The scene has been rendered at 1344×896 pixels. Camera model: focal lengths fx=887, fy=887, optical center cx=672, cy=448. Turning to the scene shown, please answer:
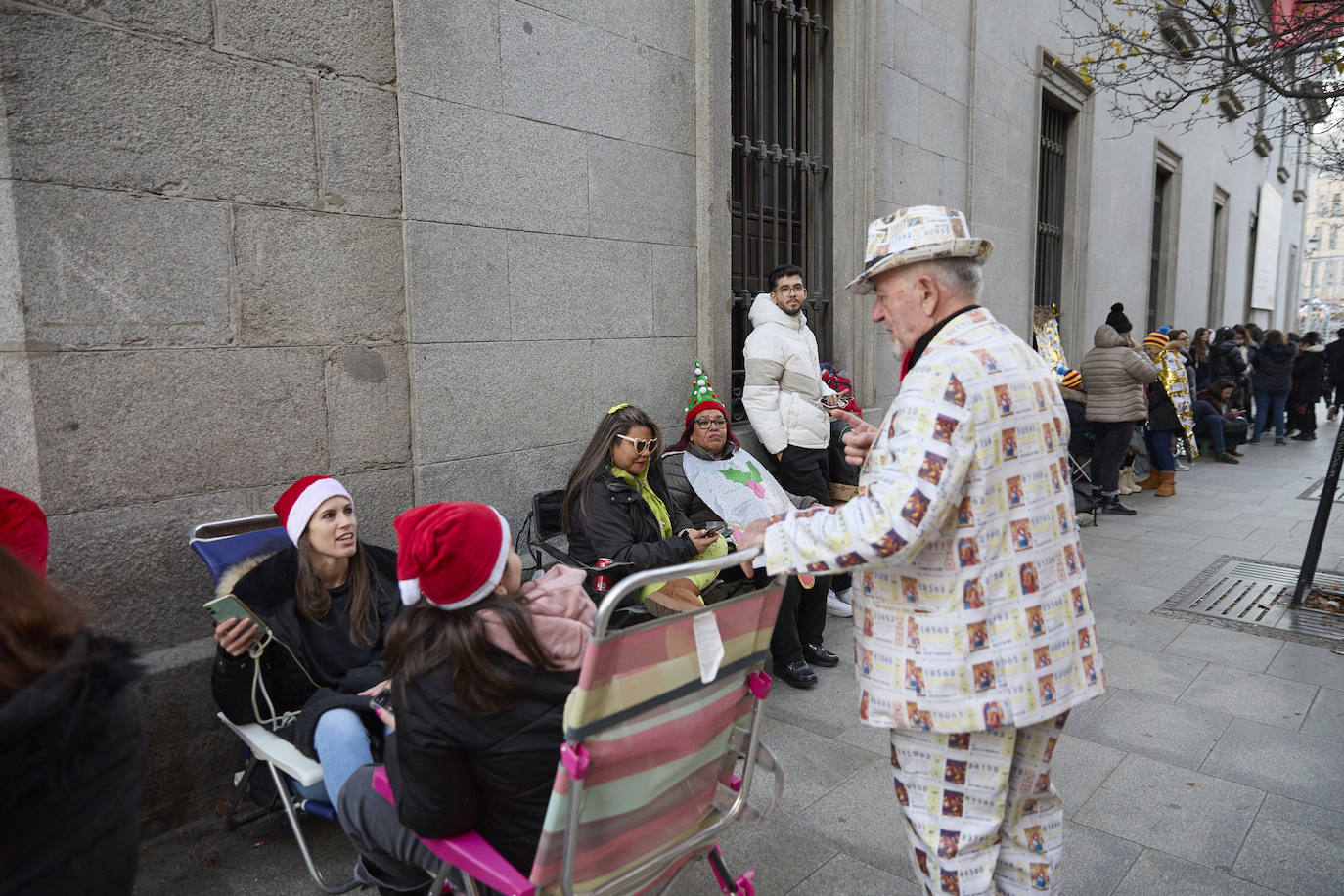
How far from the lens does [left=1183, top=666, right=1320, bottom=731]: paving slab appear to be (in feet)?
13.5

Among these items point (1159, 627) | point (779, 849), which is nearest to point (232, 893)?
point (779, 849)

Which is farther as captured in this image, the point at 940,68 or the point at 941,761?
the point at 940,68

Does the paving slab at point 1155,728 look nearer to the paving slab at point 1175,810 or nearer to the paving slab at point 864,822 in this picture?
the paving slab at point 1175,810

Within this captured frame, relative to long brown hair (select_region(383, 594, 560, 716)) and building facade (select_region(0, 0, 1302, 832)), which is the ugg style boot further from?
long brown hair (select_region(383, 594, 560, 716))

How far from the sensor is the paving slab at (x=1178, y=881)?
276 cm

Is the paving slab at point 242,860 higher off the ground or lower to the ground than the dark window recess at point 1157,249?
lower

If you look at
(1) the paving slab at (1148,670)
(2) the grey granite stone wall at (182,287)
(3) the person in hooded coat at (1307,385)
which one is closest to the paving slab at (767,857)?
(2) the grey granite stone wall at (182,287)

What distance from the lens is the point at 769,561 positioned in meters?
1.91

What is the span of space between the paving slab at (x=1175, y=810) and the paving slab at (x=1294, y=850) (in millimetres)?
43

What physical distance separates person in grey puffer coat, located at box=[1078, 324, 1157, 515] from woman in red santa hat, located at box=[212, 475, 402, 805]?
7290mm

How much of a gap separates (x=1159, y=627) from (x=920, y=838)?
403 cm

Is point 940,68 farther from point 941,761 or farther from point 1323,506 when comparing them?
point 941,761

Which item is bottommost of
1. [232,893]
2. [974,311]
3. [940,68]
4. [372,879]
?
[232,893]

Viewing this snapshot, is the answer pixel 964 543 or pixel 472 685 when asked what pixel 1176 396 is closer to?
pixel 964 543
